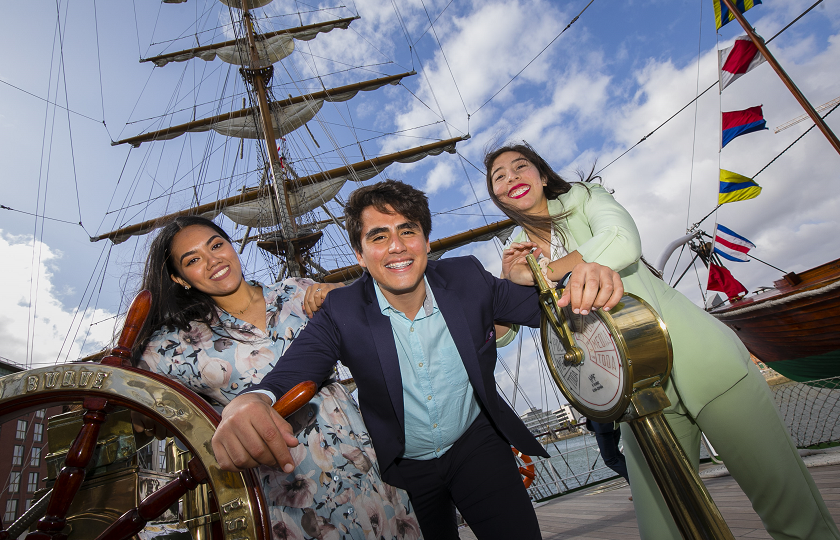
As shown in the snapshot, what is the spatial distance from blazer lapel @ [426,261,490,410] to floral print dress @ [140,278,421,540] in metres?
0.45

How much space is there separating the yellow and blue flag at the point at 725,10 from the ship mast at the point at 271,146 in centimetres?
1195

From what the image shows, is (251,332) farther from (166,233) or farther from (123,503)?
(123,503)

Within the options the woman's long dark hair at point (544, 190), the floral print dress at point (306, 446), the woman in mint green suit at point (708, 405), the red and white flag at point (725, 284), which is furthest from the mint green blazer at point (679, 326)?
the red and white flag at point (725, 284)

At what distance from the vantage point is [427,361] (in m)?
1.54

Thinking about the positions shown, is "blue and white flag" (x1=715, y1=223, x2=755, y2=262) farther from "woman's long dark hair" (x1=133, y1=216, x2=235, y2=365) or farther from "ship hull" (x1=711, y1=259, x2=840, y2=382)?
"woman's long dark hair" (x1=133, y1=216, x2=235, y2=365)

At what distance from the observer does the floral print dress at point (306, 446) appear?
1.42m

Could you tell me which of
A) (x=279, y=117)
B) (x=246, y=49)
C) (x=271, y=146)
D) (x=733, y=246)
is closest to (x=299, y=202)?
(x=271, y=146)

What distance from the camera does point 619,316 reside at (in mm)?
816

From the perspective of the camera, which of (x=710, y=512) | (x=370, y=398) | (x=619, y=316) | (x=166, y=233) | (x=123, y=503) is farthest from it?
(x=166, y=233)

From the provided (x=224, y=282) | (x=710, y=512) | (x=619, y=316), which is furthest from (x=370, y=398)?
(x=710, y=512)

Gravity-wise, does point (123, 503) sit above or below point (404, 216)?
below

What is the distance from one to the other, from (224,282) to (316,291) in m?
0.39

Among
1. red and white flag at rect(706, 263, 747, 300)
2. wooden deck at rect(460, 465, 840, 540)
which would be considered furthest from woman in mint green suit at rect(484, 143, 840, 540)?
red and white flag at rect(706, 263, 747, 300)

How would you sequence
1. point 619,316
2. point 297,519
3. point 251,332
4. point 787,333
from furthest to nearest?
point 787,333 < point 251,332 < point 297,519 < point 619,316
